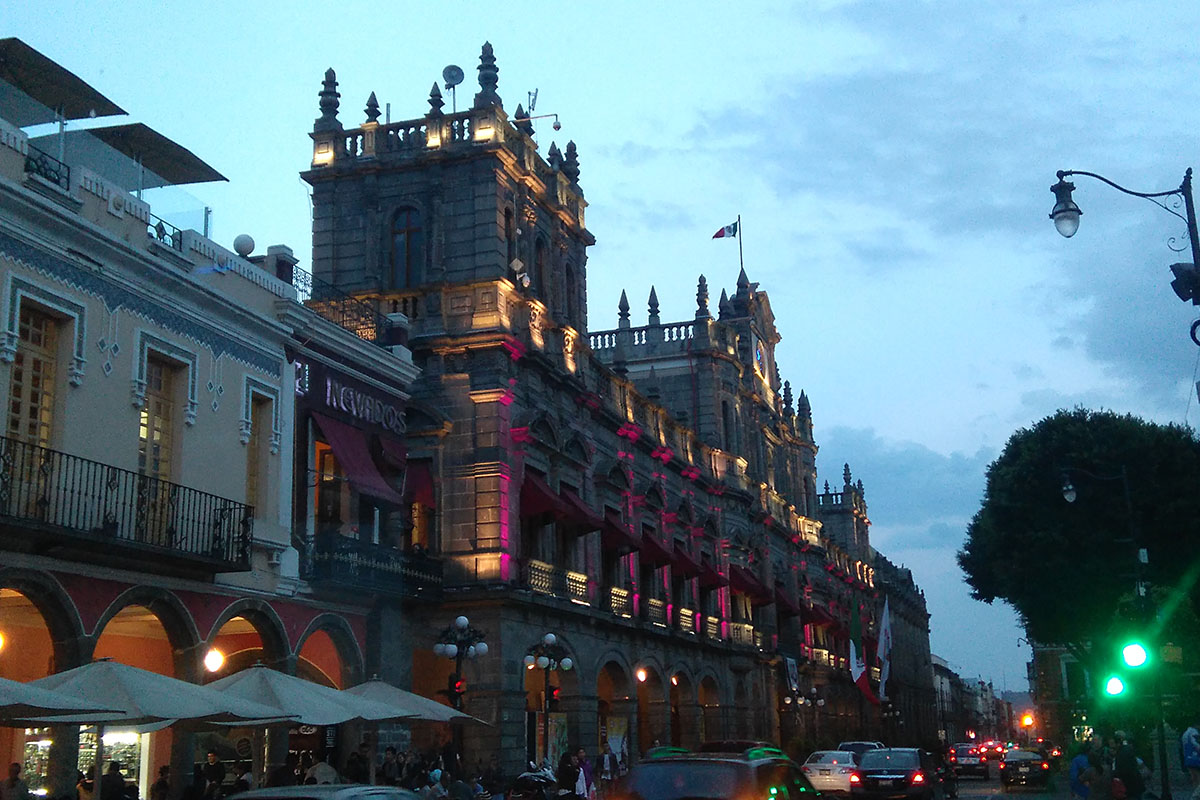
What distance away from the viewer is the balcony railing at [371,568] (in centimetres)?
2589

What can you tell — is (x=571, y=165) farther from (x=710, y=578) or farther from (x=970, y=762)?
(x=970, y=762)

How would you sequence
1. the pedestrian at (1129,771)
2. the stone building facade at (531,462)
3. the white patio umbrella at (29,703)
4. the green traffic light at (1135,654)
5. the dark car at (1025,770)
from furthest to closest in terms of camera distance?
the dark car at (1025,770) → the stone building facade at (531,462) → the pedestrian at (1129,771) → the green traffic light at (1135,654) → the white patio umbrella at (29,703)

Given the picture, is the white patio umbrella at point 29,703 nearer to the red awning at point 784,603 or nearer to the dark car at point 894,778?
the dark car at point 894,778

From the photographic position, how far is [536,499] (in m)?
33.4

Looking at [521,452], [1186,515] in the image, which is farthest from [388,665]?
[1186,515]

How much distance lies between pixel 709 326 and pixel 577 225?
1484cm

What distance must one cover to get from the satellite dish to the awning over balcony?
23.7 meters

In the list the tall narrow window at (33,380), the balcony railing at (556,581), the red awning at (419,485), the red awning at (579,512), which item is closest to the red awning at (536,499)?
the red awning at (579,512)

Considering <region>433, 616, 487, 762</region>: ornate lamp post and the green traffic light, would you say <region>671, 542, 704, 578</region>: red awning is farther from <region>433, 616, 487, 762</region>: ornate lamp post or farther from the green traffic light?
the green traffic light

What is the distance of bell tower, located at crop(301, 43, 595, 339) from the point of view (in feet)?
111

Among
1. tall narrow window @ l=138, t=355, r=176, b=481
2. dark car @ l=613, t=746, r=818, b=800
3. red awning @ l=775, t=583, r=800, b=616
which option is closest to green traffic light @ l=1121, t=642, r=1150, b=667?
dark car @ l=613, t=746, r=818, b=800

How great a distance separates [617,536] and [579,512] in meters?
3.68

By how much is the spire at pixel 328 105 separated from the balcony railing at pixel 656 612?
17992 millimetres

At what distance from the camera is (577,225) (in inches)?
1615
